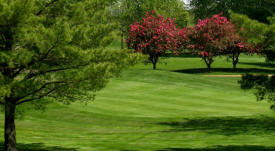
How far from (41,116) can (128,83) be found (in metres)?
10.6

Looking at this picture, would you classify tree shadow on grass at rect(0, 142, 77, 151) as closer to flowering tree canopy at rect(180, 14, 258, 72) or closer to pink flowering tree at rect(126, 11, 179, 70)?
pink flowering tree at rect(126, 11, 179, 70)

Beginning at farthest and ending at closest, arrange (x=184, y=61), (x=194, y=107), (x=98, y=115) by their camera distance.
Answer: (x=184, y=61) < (x=194, y=107) < (x=98, y=115)

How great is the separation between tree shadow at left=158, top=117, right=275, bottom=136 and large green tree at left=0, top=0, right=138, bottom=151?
26.1 ft

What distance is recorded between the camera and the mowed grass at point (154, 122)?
50.9ft

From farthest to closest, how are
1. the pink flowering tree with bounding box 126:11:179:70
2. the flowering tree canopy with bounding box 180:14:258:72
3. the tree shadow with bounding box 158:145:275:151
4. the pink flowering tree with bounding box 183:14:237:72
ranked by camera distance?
the pink flowering tree with bounding box 183:14:237:72
the flowering tree canopy with bounding box 180:14:258:72
the pink flowering tree with bounding box 126:11:179:70
the tree shadow with bounding box 158:145:275:151

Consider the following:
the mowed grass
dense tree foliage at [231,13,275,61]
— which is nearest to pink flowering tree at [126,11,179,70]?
the mowed grass

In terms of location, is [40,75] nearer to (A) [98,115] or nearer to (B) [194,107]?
(A) [98,115]

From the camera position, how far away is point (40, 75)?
11977 millimetres

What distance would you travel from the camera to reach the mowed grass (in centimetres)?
1552

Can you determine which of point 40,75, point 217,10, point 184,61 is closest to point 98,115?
point 40,75

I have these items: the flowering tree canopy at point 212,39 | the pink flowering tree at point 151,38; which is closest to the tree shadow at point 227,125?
the pink flowering tree at point 151,38

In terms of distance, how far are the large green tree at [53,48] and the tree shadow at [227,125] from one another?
7960mm

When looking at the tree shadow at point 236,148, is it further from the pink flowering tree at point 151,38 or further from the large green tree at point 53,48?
the pink flowering tree at point 151,38

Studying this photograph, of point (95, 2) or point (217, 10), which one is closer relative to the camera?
point (95, 2)
